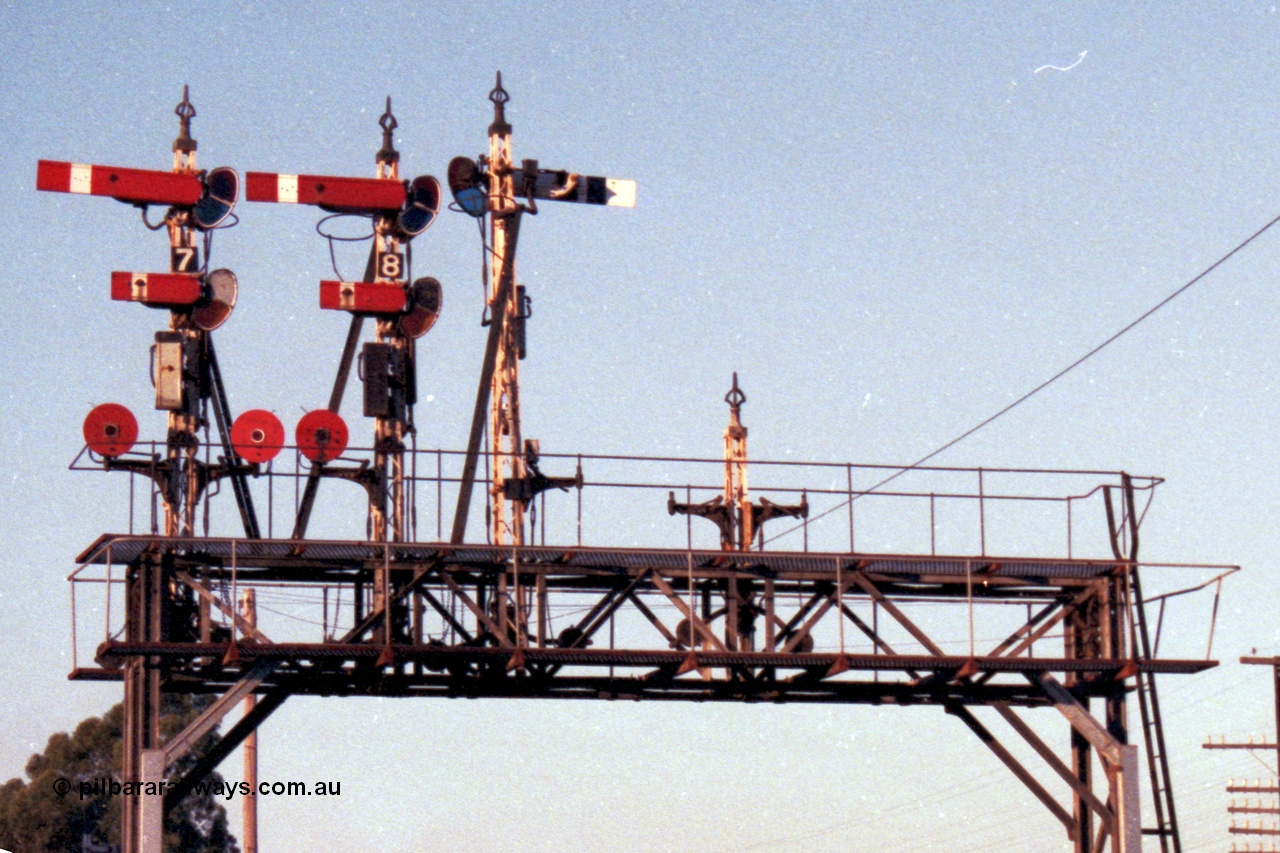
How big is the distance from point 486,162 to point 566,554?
9439 mm

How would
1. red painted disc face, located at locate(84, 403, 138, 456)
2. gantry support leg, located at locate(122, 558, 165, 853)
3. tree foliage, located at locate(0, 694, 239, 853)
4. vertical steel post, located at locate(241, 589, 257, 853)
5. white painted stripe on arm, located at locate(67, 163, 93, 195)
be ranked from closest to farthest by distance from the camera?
gantry support leg, located at locate(122, 558, 165, 853)
red painted disc face, located at locate(84, 403, 138, 456)
white painted stripe on arm, located at locate(67, 163, 93, 195)
vertical steel post, located at locate(241, 589, 257, 853)
tree foliage, located at locate(0, 694, 239, 853)

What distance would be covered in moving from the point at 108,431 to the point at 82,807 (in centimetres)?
4316

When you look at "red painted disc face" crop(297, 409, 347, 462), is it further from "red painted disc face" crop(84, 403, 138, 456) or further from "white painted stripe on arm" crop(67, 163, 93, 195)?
"white painted stripe on arm" crop(67, 163, 93, 195)

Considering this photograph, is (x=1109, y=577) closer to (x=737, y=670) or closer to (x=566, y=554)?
(x=737, y=670)

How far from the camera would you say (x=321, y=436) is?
29.5 m

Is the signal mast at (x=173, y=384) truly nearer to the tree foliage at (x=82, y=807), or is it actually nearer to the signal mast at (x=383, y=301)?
the signal mast at (x=383, y=301)

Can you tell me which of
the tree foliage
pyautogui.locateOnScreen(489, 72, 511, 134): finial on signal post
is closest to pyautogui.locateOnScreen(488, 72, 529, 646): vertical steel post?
pyautogui.locateOnScreen(489, 72, 511, 134): finial on signal post

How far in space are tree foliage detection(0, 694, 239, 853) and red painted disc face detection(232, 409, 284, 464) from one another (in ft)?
135

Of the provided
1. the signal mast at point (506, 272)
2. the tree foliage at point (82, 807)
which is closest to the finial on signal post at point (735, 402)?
the signal mast at point (506, 272)

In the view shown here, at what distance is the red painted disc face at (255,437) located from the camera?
28.7m

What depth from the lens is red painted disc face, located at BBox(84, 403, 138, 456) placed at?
28406 mm

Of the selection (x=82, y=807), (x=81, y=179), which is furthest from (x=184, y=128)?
(x=82, y=807)

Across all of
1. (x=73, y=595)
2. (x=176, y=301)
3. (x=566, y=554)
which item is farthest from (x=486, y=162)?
(x=73, y=595)

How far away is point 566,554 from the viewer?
27844 mm
